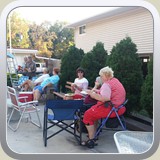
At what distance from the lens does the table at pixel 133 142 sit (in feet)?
10.1

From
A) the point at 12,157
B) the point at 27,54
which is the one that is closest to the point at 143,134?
the point at 12,157

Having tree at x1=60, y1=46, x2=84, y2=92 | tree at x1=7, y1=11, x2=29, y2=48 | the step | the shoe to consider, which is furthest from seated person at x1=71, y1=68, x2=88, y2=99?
tree at x1=60, y1=46, x2=84, y2=92

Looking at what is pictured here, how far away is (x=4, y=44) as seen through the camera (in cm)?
278

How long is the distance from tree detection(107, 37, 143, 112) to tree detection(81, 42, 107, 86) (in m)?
1.22

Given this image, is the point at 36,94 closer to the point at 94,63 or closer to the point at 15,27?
the point at 94,63

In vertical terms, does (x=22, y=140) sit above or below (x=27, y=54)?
below

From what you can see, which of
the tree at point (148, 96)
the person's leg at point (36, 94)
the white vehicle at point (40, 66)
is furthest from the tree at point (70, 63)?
the tree at point (148, 96)

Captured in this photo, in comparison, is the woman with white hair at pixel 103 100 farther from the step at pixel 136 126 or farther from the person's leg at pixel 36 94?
the person's leg at pixel 36 94

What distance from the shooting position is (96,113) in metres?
4.08

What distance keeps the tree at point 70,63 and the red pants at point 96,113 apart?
3.36 metres

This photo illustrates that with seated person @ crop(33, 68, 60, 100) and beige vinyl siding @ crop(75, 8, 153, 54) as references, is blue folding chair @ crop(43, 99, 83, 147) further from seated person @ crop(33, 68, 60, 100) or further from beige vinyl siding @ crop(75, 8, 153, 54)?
seated person @ crop(33, 68, 60, 100)

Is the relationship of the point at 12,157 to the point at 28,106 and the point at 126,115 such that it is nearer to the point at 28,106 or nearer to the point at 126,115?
the point at 28,106

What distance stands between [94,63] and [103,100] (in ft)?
8.53

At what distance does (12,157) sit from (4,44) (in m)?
1.11
